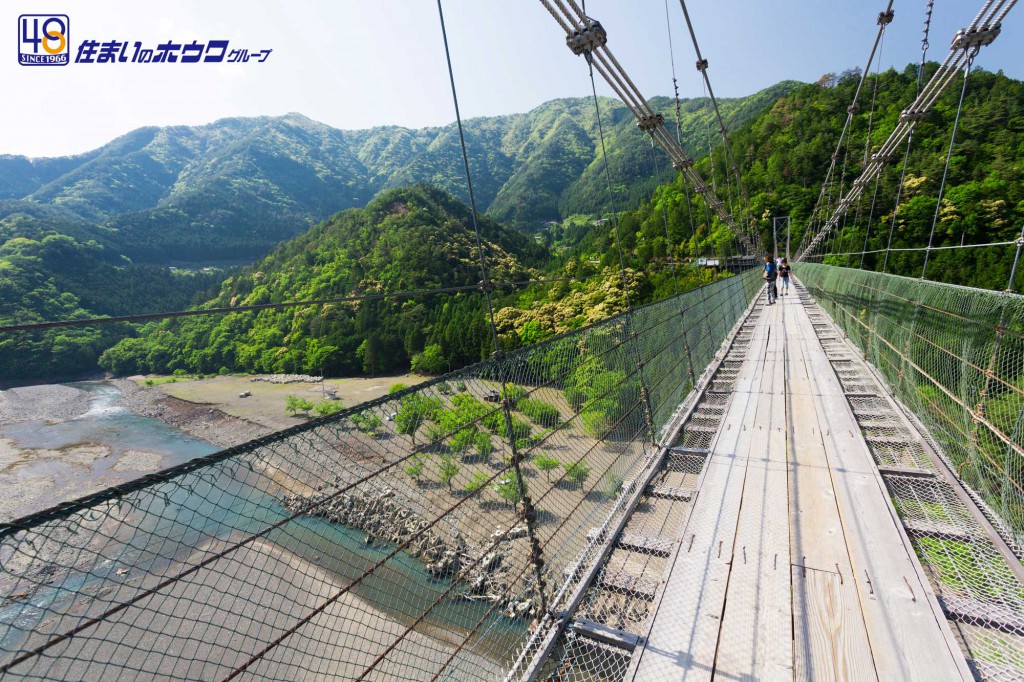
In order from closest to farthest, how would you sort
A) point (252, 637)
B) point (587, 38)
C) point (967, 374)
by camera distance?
point (252, 637) < point (967, 374) < point (587, 38)

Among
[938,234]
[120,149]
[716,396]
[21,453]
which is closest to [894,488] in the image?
[716,396]

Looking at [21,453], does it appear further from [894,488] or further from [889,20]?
[889,20]

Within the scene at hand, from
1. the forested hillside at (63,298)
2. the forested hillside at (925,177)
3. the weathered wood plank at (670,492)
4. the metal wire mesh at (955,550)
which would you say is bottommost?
the forested hillside at (63,298)

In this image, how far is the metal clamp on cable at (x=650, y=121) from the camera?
556 centimetres

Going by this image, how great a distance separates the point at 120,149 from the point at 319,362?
150544 millimetres

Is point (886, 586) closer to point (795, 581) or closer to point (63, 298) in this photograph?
point (795, 581)

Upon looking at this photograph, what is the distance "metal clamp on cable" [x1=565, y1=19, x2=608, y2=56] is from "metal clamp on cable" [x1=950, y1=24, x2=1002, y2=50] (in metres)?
5.22

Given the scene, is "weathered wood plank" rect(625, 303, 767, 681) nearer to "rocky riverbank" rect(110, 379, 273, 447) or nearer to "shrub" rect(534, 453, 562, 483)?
"shrub" rect(534, 453, 562, 483)

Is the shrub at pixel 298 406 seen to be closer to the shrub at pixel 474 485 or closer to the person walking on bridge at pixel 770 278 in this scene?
the person walking on bridge at pixel 770 278

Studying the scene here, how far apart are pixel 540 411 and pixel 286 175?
528 ft

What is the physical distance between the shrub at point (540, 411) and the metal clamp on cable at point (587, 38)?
2995 millimetres

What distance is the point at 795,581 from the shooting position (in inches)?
75.2

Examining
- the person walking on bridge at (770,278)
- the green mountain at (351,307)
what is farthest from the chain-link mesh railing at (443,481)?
the green mountain at (351,307)

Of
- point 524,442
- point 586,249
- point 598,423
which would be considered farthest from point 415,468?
point 586,249
